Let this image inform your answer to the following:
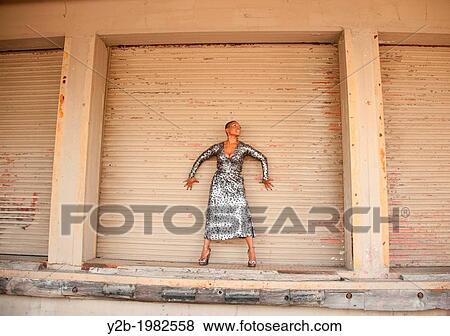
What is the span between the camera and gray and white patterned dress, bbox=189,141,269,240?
439cm

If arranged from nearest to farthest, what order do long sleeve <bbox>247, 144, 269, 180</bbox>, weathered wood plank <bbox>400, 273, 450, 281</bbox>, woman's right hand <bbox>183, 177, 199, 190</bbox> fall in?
1. weathered wood plank <bbox>400, 273, 450, 281</bbox>
2. long sleeve <bbox>247, 144, 269, 180</bbox>
3. woman's right hand <bbox>183, 177, 199, 190</bbox>

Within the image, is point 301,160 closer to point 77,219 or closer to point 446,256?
point 446,256

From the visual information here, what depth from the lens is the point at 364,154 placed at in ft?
13.9

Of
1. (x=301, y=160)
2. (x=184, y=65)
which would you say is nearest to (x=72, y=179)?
(x=184, y=65)

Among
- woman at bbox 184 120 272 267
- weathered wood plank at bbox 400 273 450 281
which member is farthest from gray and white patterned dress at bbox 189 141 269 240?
weathered wood plank at bbox 400 273 450 281

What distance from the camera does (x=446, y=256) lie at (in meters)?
4.54

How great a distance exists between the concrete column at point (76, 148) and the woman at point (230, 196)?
60.3 inches

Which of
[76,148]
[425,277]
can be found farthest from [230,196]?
[425,277]

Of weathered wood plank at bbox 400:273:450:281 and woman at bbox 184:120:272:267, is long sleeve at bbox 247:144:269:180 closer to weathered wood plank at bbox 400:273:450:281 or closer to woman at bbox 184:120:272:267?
woman at bbox 184:120:272:267

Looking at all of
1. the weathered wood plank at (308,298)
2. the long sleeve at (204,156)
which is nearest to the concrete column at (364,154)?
the weathered wood plank at (308,298)

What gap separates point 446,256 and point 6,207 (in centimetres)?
611

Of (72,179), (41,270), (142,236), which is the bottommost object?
(41,270)

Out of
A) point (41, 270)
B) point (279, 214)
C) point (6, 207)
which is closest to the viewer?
point (41, 270)

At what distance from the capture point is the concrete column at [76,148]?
439 centimetres
